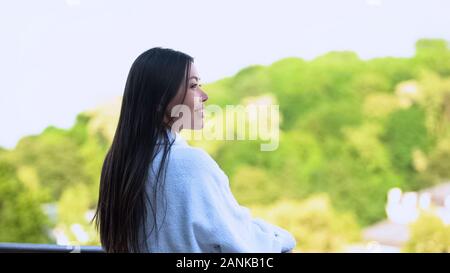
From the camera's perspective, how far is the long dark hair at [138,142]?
0.98 meters

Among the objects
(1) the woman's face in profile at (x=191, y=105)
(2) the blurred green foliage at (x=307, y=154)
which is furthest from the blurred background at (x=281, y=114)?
(1) the woman's face in profile at (x=191, y=105)

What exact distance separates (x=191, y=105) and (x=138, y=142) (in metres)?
0.09

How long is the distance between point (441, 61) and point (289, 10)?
2.10 meters

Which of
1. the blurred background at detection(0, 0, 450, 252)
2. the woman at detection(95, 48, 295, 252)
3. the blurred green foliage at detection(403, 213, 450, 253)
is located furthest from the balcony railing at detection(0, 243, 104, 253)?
the blurred green foliage at detection(403, 213, 450, 253)

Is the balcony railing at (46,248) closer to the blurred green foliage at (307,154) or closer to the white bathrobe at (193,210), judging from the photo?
the white bathrobe at (193,210)

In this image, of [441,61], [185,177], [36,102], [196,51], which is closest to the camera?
[185,177]

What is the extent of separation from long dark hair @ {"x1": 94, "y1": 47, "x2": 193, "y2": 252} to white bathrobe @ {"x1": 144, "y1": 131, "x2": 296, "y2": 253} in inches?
0.6

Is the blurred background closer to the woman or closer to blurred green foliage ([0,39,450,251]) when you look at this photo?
blurred green foliage ([0,39,450,251])

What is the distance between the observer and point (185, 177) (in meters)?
0.97

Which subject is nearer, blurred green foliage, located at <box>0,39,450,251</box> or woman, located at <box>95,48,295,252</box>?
woman, located at <box>95,48,295,252</box>

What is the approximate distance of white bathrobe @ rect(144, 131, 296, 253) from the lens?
96 centimetres

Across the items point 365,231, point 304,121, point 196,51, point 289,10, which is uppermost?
point 289,10
